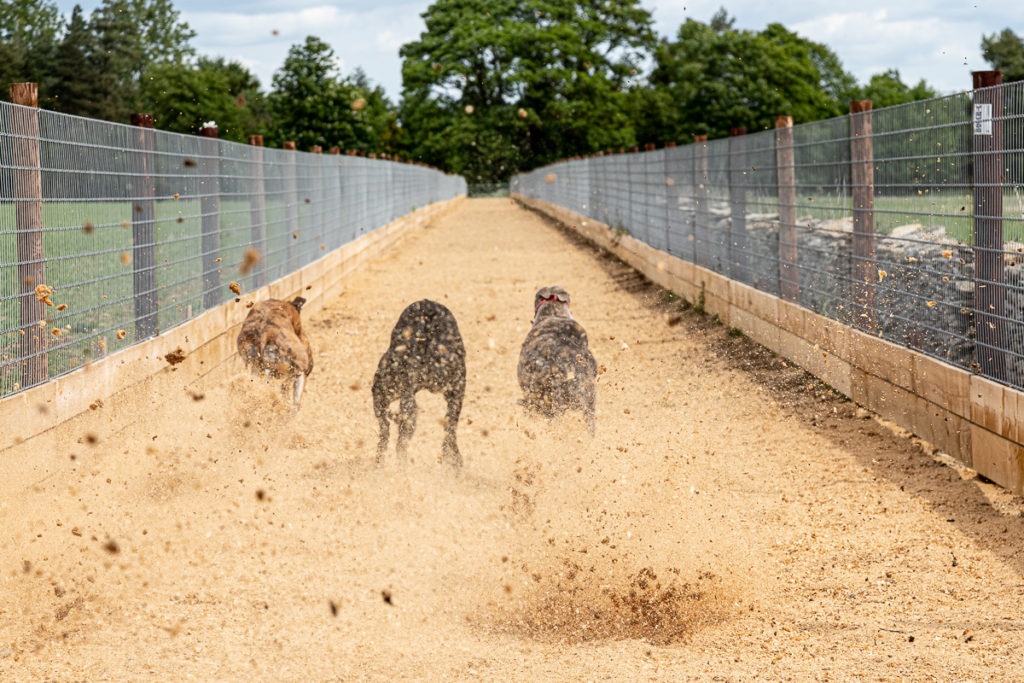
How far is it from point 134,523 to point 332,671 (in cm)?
212

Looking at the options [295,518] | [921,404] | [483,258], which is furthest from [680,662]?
[483,258]

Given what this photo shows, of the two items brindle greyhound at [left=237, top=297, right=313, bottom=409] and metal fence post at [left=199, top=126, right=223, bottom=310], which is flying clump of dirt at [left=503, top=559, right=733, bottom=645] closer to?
brindle greyhound at [left=237, top=297, right=313, bottom=409]

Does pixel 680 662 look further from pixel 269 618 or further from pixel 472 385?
pixel 472 385

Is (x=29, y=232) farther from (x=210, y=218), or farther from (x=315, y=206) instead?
(x=315, y=206)

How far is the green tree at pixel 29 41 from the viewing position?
4958 cm


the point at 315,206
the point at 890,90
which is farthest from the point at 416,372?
the point at 890,90

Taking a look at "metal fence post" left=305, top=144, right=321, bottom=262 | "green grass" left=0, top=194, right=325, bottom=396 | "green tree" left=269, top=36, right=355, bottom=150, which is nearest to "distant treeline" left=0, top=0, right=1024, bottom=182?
"green tree" left=269, top=36, right=355, bottom=150

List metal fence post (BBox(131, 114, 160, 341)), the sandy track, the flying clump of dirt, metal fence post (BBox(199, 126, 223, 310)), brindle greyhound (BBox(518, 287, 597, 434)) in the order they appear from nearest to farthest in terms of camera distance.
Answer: the sandy track, the flying clump of dirt, brindle greyhound (BBox(518, 287, 597, 434)), metal fence post (BBox(131, 114, 160, 341)), metal fence post (BBox(199, 126, 223, 310))

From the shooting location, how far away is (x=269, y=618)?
4578 mm

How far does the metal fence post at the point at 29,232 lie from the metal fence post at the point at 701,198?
8952 millimetres

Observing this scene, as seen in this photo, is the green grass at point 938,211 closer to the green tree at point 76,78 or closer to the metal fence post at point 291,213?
the metal fence post at point 291,213

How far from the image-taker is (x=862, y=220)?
8250mm

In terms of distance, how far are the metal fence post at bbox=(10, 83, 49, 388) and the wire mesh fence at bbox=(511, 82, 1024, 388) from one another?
5.42m

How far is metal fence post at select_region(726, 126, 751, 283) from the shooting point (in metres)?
11.9
